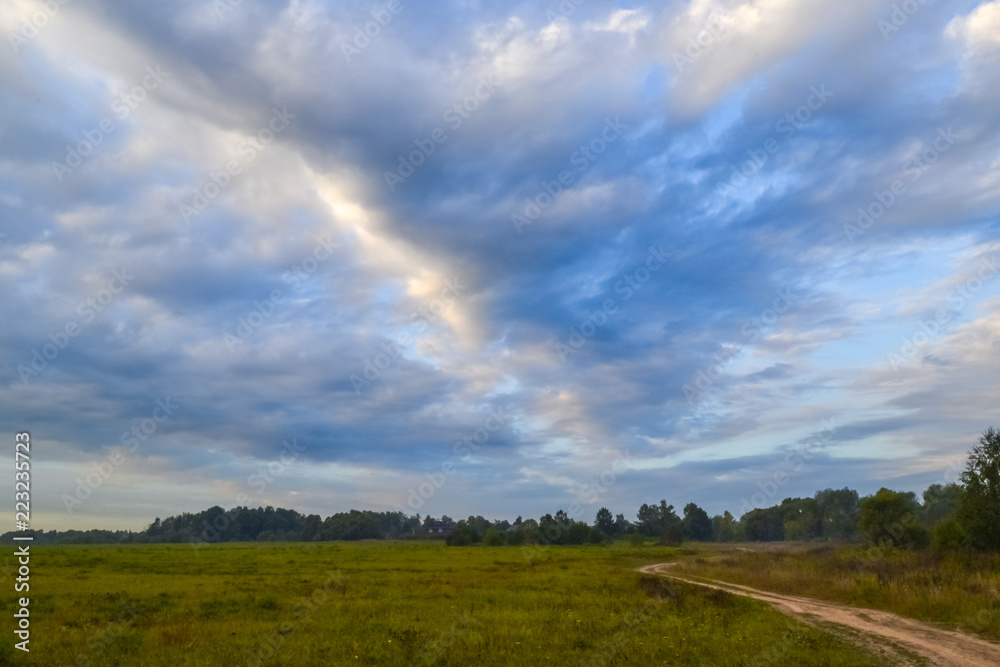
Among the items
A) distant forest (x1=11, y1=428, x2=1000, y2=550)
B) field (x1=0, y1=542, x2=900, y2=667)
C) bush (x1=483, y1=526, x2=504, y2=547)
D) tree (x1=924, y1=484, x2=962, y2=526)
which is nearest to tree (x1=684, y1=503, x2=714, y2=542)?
distant forest (x1=11, y1=428, x2=1000, y2=550)

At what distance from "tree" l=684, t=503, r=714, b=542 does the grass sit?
5800 inches

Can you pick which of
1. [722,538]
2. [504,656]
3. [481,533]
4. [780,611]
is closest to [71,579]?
[504,656]

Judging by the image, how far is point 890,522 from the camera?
53.8 metres

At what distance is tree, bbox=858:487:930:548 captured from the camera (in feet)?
167

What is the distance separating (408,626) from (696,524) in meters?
179

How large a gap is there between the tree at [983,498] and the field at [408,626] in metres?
18.5

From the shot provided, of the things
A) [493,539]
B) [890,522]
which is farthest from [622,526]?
[890,522]

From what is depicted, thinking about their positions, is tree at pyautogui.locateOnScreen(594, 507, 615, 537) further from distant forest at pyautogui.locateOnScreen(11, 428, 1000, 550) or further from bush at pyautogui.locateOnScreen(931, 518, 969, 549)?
bush at pyautogui.locateOnScreen(931, 518, 969, 549)

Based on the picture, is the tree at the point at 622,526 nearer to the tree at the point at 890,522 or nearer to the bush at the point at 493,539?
the bush at the point at 493,539

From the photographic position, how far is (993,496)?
115ft

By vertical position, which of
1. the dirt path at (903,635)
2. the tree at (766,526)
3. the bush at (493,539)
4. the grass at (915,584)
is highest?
the tree at (766,526)

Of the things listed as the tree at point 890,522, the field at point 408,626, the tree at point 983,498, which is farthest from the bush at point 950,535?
the field at point 408,626

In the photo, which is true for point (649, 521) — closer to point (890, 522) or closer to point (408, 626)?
point (890, 522)

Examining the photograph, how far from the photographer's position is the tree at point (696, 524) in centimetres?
18200
